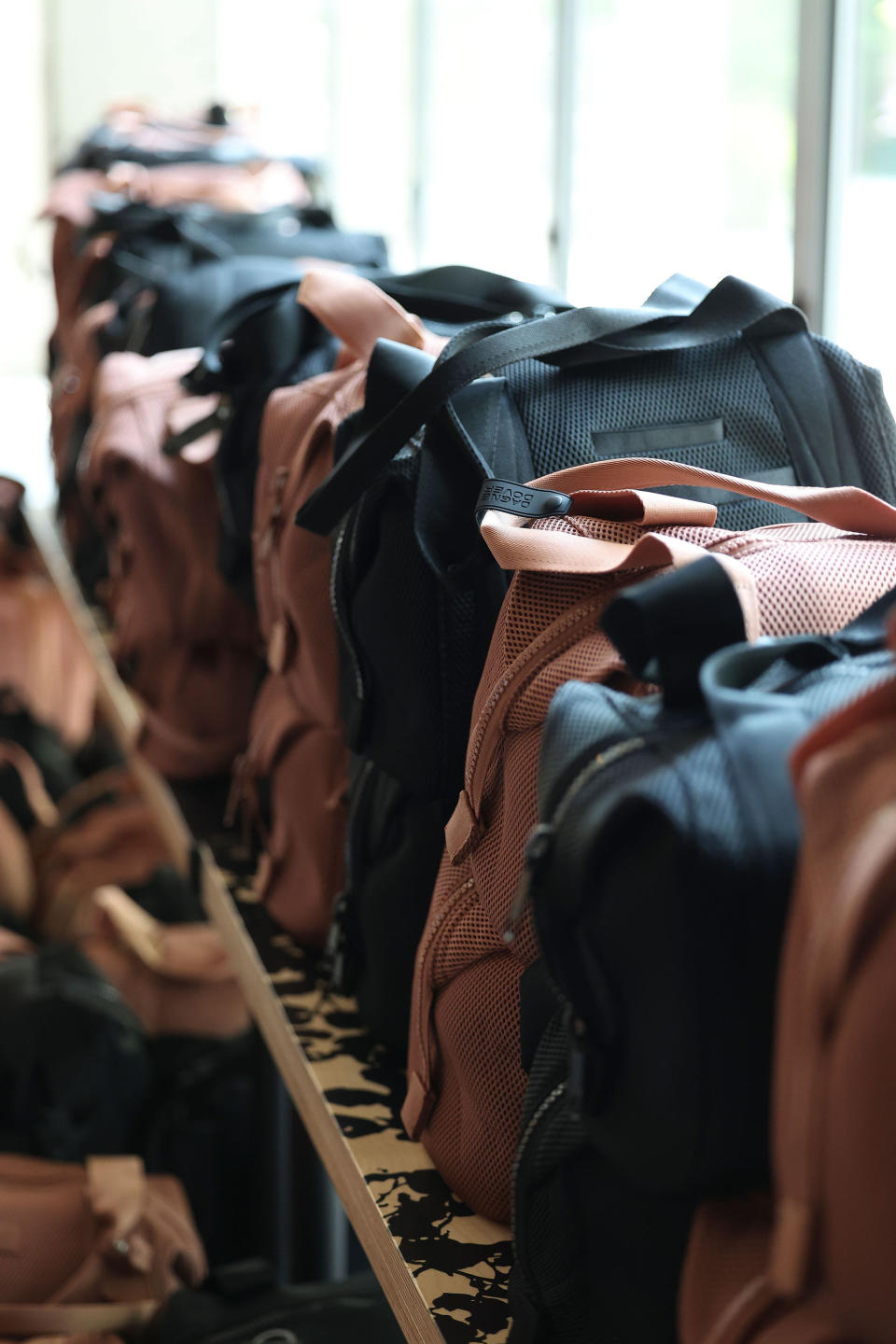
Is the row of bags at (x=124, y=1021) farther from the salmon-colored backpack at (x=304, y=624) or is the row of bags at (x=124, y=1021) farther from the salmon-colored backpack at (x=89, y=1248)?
the salmon-colored backpack at (x=304, y=624)

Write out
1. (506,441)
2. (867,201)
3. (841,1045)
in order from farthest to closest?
1. (867,201)
2. (506,441)
3. (841,1045)

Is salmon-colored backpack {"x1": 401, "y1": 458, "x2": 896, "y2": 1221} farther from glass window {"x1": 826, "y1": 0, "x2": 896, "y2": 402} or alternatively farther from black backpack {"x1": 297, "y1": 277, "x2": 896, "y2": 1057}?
glass window {"x1": 826, "y1": 0, "x2": 896, "y2": 402}

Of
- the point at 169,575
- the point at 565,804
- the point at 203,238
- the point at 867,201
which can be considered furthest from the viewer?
the point at 203,238

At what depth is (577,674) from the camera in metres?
0.54

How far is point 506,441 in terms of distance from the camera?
0.71 meters

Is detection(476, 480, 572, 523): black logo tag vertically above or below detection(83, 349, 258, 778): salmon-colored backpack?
above

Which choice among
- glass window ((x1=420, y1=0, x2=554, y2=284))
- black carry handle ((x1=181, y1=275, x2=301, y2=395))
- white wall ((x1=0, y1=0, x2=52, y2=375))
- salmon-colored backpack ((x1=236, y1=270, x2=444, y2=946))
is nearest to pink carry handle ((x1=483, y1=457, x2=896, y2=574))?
salmon-colored backpack ((x1=236, y1=270, x2=444, y2=946))

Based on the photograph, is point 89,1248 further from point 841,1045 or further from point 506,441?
point 841,1045

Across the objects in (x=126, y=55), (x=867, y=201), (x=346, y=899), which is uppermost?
(x=126, y=55)

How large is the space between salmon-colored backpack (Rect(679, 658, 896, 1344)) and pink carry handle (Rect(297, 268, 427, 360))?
22.4 inches

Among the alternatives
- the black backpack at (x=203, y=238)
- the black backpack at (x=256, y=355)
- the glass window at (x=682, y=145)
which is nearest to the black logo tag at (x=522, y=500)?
the black backpack at (x=256, y=355)

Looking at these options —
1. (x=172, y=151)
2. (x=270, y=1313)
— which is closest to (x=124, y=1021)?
(x=270, y=1313)

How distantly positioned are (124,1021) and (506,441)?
92 cm

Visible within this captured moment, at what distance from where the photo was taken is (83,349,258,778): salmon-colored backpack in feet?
4.17
